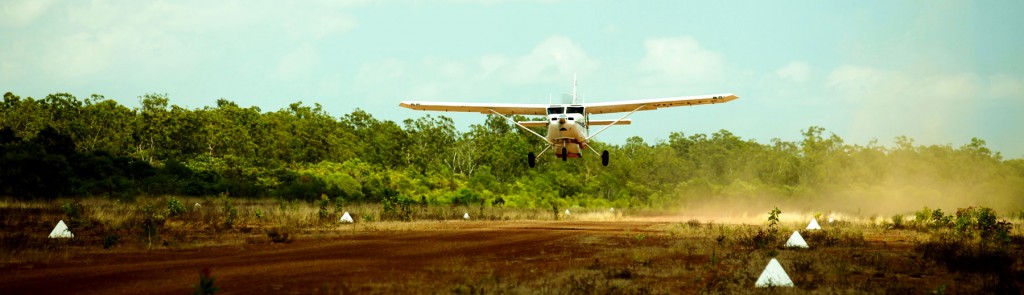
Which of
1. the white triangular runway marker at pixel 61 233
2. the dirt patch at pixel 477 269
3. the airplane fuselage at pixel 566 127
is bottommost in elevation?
the dirt patch at pixel 477 269

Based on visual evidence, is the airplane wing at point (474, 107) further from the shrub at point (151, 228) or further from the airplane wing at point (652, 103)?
the shrub at point (151, 228)

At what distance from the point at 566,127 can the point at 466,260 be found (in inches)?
504

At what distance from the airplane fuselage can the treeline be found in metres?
24.2

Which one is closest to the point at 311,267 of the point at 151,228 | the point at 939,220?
the point at 151,228

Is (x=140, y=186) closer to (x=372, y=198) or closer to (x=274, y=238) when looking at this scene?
(x=372, y=198)

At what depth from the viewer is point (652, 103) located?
31.2 m

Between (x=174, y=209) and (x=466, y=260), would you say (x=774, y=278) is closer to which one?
(x=466, y=260)

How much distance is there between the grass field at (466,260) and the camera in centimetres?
1065

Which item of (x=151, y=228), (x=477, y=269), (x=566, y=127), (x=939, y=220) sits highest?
(x=566, y=127)

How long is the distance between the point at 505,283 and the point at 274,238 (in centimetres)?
921

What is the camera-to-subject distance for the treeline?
51125 millimetres

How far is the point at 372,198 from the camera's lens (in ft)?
180

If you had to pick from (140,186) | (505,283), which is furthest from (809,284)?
(140,186)

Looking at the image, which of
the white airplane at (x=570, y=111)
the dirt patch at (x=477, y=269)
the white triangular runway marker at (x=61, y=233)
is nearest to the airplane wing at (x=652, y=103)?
the white airplane at (x=570, y=111)
